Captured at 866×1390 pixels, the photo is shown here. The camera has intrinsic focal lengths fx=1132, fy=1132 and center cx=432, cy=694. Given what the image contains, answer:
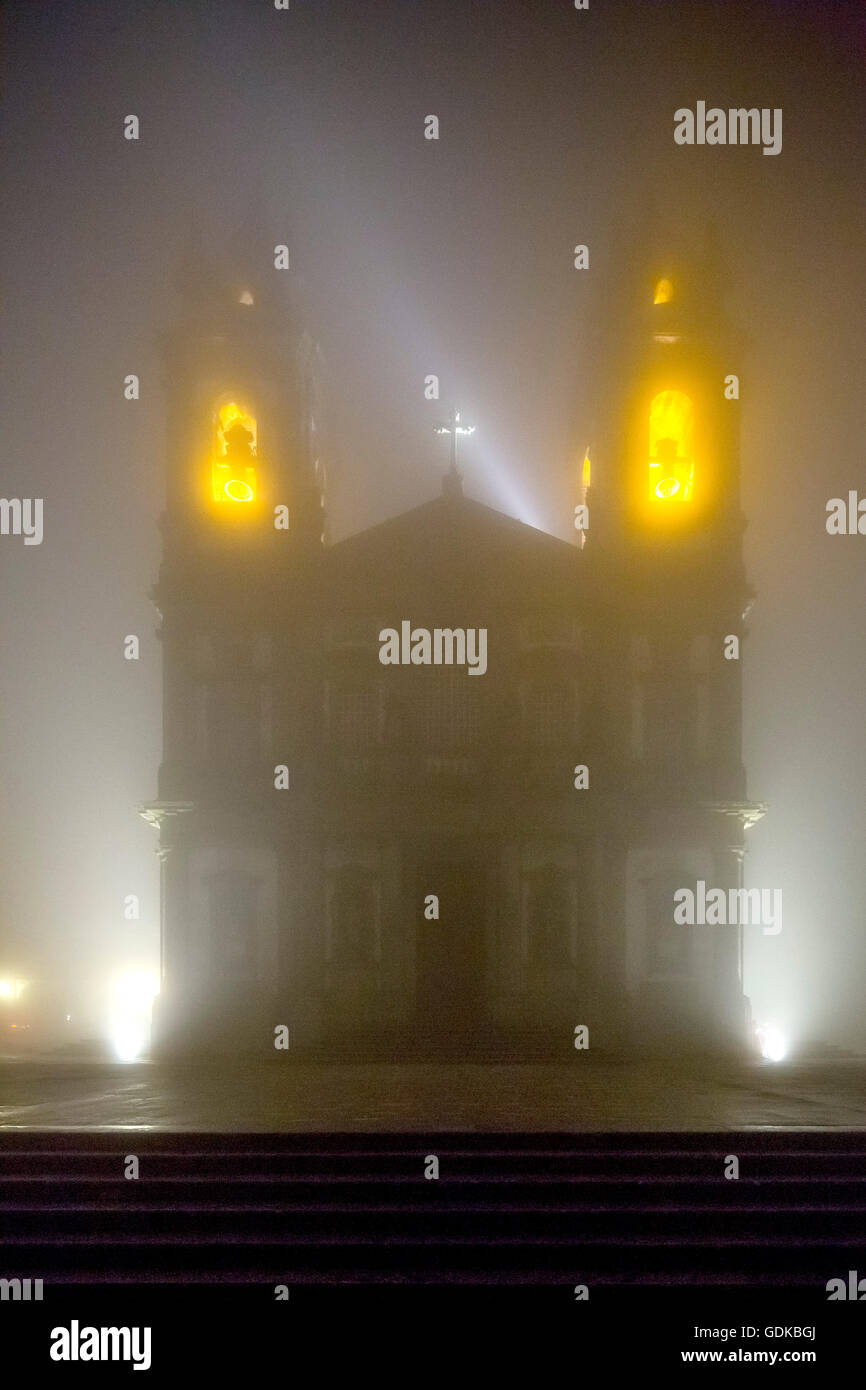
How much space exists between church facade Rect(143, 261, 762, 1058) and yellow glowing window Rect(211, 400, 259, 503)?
5 cm

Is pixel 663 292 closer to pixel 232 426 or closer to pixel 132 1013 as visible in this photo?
pixel 232 426

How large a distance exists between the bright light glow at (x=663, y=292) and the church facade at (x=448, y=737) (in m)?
0.06

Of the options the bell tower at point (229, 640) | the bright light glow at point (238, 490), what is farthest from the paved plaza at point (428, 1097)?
the bright light glow at point (238, 490)

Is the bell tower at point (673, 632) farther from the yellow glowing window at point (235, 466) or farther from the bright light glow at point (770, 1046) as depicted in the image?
the yellow glowing window at point (235, 466)

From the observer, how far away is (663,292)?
2647cm

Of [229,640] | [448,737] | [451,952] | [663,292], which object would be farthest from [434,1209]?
[663,292]

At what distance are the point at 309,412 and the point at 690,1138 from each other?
21.6 m

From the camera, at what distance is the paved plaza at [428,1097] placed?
37.0 feet

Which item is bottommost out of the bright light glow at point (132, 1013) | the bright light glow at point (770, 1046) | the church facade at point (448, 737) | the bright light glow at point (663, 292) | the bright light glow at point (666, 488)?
the bright light glow at point (132, 1013)

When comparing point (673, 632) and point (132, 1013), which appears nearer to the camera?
point (673, 632)

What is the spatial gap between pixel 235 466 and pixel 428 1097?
639 inches

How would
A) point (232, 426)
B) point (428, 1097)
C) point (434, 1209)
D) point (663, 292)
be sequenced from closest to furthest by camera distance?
point (434, 1209) < point (428, 1097) < point (232, 426) < point (663, 292)

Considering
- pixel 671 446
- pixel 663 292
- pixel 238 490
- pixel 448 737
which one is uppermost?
pixel 663 292

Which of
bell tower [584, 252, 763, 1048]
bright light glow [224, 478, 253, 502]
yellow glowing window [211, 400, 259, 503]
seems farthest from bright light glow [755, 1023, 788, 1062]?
yellow glowing window [211, 400, 259, 503]
